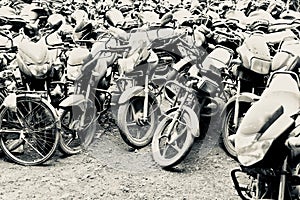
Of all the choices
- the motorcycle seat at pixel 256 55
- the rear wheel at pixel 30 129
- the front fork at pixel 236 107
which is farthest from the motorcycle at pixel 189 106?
the rear wheel at pixel 30 129

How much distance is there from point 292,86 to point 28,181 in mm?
2524

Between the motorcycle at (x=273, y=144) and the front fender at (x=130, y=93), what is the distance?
7.83ft

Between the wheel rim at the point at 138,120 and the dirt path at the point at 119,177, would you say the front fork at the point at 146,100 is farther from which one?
the dirt path at the point at 119,177

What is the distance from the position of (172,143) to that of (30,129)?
→ 4.27ft

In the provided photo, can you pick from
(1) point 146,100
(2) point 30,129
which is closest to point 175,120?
(1) point 146,100

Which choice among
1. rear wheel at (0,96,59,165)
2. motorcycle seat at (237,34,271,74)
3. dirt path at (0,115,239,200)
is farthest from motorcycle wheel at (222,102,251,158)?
rear wheel at (0,96,59,165)

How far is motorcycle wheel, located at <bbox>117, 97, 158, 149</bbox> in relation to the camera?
5258 mm

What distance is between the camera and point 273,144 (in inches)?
104

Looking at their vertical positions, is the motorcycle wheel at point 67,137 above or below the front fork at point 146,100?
below

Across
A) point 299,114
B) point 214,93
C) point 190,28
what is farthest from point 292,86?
point 190,28

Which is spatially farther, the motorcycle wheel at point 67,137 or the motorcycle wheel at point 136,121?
the motorcycle wheel at point 136,121

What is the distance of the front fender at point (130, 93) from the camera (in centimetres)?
525

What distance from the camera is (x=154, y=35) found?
569cm

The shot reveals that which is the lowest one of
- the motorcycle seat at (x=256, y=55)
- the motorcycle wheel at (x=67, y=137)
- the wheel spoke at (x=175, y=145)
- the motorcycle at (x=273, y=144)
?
the motorcycle wheel at (x=67, y=137)
